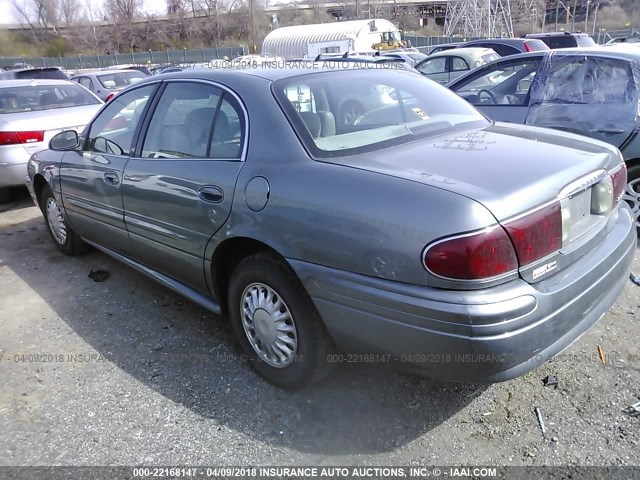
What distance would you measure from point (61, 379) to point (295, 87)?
2.15 m

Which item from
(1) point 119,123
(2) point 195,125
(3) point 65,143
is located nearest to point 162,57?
(3) point 65,143

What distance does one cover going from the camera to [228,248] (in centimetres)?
293

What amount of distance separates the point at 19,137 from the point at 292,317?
5.24 meters

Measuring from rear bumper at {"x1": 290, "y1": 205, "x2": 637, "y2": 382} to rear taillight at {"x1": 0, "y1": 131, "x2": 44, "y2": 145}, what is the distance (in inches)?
207

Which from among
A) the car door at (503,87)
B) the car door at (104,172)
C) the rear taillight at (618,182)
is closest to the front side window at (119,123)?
the car door at (104,172)

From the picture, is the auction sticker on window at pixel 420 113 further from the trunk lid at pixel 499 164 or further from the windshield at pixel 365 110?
the trunk lid at pixel 499 164

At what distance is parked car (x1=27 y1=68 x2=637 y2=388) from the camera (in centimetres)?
207

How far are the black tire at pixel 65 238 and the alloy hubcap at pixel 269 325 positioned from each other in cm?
259

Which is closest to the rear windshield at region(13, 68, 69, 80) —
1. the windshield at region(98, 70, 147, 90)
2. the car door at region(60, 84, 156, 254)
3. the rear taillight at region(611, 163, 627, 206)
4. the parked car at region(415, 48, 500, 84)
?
the windshield at region(98, 70, 147, 90)

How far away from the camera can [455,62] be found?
1310 cm

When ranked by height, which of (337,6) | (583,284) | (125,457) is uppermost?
(337,6)

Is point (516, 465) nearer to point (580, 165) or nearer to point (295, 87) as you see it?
point (580, 165)

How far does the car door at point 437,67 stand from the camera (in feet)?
43.4

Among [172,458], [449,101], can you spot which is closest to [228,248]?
[172,458]
